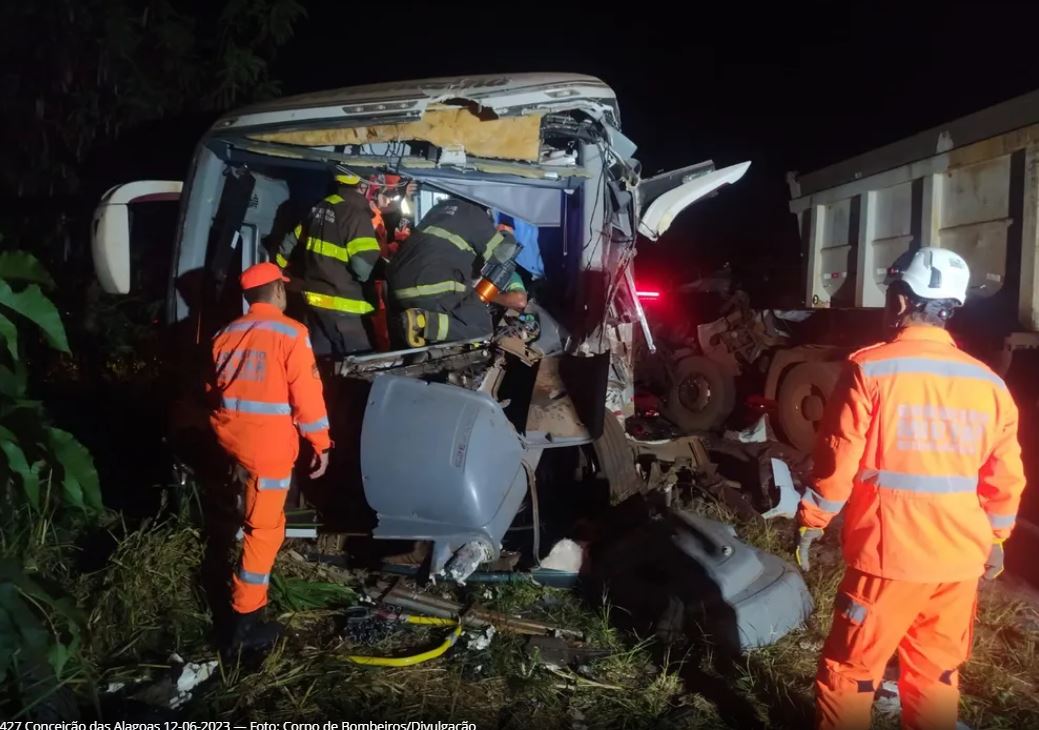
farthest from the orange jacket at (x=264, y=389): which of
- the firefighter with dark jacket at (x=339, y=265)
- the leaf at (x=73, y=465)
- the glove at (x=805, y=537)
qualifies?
the glove at (x=805, y=537)

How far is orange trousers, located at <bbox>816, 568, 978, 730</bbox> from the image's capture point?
7.15ft

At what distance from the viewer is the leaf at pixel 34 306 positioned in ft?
8.91

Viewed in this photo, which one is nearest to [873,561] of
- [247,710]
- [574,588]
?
[574,588]

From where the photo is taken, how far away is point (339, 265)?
3.95 m

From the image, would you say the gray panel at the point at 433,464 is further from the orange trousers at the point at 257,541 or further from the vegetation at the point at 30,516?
the vegetation at the point at 30,516

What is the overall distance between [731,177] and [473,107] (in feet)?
5.49

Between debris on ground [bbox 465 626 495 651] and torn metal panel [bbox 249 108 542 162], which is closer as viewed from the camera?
debris on ground [bbox 465 626 495 651]

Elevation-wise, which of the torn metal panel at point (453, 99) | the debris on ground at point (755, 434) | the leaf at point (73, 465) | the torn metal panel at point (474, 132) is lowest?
the debris on ground at point (755, 434)

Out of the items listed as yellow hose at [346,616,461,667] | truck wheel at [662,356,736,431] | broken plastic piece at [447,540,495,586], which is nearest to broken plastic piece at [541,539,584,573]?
broken plastic piece at [447,540,495,586]

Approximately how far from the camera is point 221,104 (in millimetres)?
6848

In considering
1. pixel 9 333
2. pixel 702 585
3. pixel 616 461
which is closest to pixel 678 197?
pixel 616 461

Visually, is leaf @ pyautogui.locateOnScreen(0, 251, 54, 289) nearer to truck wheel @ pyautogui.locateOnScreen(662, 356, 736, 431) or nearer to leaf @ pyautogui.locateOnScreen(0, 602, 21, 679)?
leaf @ pyautogui.locateOnScreen(0, 602, 21, 679)

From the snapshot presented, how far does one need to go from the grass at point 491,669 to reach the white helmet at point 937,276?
1.64 m

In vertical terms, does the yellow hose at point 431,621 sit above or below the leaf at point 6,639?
below
